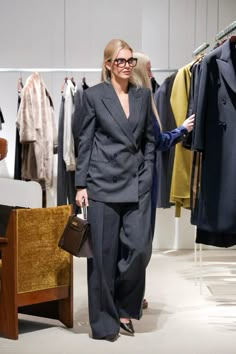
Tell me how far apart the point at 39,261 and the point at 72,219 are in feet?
1.07

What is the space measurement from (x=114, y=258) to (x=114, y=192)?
14.1 inches

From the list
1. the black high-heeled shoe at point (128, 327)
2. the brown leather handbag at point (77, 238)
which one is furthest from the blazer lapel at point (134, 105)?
the black high-heeled shoe at point (128, 327)

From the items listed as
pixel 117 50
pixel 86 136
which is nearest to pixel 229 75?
pixel 117 50

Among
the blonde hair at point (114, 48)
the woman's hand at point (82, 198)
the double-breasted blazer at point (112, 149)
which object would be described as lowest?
the woman's hand at point (82, 198)

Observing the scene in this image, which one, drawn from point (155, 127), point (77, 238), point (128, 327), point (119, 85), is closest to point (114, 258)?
point (77, 238)

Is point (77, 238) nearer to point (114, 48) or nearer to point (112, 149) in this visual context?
point (112, 149)

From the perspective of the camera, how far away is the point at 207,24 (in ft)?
20.3

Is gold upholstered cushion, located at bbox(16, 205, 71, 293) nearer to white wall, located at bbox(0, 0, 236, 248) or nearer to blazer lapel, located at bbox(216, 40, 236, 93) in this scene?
blazer lapel, located at bbox(216, 40, 236, 93)

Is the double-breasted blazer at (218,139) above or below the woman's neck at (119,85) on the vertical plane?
below

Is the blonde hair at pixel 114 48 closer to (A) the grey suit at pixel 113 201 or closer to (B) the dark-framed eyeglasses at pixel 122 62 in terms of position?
(B) the dark-framed eyeglasses at pixel 122 62

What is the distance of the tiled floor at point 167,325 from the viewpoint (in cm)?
315

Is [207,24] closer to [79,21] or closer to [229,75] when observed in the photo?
[79,21]

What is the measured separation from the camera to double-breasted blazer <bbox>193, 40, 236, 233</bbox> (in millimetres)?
3268

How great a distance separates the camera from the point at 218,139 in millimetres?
3307
